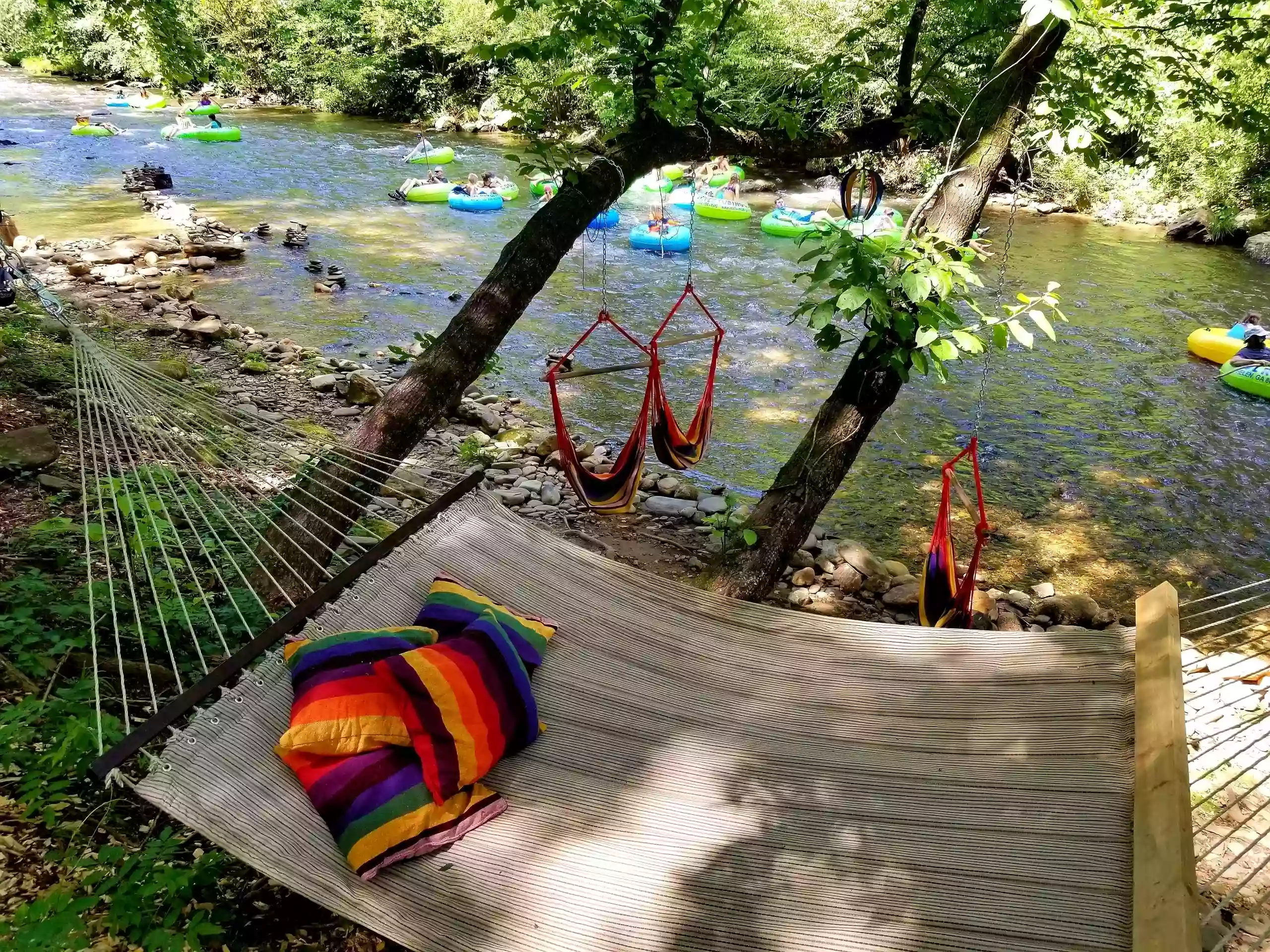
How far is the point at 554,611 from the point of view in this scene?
200cm

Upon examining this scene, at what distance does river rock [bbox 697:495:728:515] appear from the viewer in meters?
3.72

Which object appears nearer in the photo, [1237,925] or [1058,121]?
[1237,925]

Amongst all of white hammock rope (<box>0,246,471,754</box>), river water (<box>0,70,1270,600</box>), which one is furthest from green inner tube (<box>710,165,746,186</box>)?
white hammock rope (<box>0,246,471,754</box>)

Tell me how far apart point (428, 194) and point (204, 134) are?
4712mm

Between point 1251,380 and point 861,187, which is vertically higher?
point 861,187

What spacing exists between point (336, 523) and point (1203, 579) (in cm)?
364

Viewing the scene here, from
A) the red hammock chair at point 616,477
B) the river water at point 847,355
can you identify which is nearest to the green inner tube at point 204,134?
the river water at point 847,355

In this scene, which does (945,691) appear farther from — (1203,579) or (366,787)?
(1203,579)

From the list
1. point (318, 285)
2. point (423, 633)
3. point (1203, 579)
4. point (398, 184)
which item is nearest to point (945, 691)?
point (423, 633)

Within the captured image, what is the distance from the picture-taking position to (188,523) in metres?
2.25

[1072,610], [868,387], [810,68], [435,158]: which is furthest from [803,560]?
[435,158]

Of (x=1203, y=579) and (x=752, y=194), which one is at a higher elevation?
(x=752, y=194)

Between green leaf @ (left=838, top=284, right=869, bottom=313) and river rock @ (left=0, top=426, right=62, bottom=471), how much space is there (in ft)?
8.63

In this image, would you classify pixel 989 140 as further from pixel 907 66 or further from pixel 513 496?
pixel 513 496
